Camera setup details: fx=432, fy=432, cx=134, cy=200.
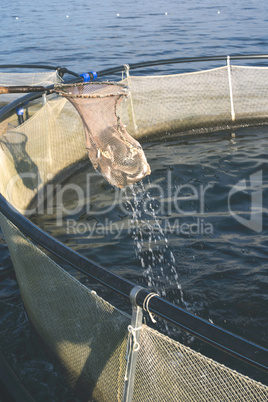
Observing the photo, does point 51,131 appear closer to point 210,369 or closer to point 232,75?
point 232,75

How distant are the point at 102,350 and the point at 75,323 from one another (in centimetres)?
28

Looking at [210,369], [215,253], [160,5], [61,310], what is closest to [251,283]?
[215,253]

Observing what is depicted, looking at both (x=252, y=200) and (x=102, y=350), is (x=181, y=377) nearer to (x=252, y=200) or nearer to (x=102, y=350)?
(x=102, y=350)

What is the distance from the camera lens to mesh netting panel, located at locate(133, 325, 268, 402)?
6.11ft

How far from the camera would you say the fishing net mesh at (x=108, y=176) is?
6.98 feet

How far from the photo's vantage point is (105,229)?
21.5 ft

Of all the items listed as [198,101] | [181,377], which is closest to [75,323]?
[181,377]

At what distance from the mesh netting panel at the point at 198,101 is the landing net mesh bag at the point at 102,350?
6.50 m

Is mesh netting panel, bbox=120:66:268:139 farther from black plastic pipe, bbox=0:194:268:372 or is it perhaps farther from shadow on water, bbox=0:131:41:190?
black plastic pipe, bbox=0:194:268:372

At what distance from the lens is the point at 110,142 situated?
194 inches

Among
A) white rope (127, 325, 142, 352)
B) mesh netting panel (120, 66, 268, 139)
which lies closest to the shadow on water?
mesh netting panel (120, 66, 268, 139)

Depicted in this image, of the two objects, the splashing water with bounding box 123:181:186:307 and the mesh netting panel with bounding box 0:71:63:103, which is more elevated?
the mesh netting panel with bounding box 0:71:63:103

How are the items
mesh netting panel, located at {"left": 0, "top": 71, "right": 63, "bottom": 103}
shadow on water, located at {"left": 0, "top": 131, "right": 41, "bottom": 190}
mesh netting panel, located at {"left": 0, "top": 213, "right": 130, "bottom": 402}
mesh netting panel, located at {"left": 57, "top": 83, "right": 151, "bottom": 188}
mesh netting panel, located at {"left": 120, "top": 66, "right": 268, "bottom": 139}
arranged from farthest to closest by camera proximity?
mesh netting panel, located at {"left": 0, "top": 71, "right": 63, "bottom": 103}, mesh netting panel, located at {"left": 120, "top": 66, "right": 268, "bottom": 139}, shadow on water, located at {"left": 0, "top": 131, "right": 41, "bottom": 190}, mesh netting panel, located at {"left": 57, "top": 83, "right": 151, "bottom": 188}, mesh netting panel, located at {"left": 0, "top": 213, "right": 130, "bottom": 402}

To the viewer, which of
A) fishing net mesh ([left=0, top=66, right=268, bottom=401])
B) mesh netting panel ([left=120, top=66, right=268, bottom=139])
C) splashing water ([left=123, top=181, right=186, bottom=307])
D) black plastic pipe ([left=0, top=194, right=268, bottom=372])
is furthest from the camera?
mesh netting panel ([left=120, top=66, right=268, bottom=139])
